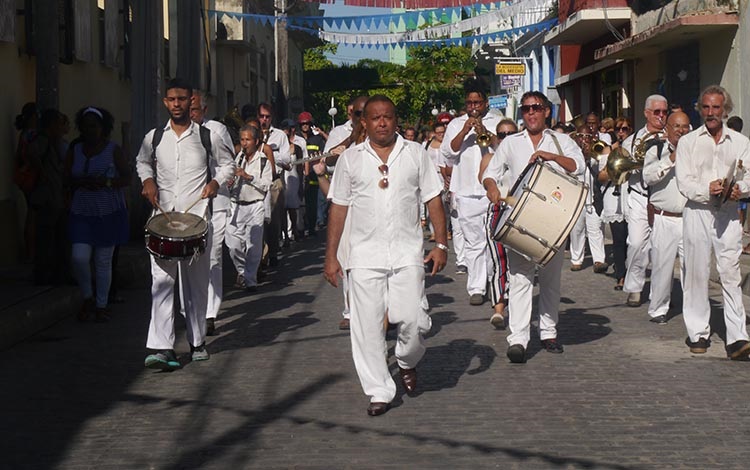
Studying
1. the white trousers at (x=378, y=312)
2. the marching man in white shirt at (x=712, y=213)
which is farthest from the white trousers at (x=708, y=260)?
the white trousers at (x=378, y=312)

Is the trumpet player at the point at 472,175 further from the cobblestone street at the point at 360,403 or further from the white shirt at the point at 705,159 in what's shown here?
the white shirt at the point at 705,159

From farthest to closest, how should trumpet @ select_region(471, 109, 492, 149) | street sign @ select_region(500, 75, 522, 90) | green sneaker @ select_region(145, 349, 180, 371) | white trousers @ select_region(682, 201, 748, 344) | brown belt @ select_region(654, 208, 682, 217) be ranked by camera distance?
street sign @ select_region(500, 75, 522, 90) < trumpet @ select_region(471, 109, 492, 149) < brown belt @ select_region(654, 208, 682, 217) < white trousers @ select_region(682, 201, 748, 344) < green sneaker @ select_region(145, 349, 180, 371)

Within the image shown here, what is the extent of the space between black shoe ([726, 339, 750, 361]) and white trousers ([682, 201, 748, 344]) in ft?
0.13

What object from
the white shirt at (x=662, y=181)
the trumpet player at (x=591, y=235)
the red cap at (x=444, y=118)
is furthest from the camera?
the red cap at (x=444, y=118)

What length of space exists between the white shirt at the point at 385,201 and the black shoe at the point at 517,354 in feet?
5.73

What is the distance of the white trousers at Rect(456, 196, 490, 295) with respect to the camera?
12414mm

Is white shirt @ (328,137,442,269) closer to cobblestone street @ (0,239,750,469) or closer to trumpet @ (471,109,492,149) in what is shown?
cobblestone street @ (0,239,750,469)

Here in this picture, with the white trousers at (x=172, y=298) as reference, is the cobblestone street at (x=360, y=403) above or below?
below

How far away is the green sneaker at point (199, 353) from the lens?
31.0ft

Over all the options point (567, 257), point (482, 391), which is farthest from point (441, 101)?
point (482, 391)

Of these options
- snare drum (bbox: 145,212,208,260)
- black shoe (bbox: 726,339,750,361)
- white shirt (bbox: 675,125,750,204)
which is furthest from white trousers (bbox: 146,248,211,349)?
black shoe (bbox: 726,339,750,361)

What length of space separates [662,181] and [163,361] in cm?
468

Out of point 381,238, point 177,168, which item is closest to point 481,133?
point 177,168

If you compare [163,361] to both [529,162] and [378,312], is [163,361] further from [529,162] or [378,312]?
[529,162]
